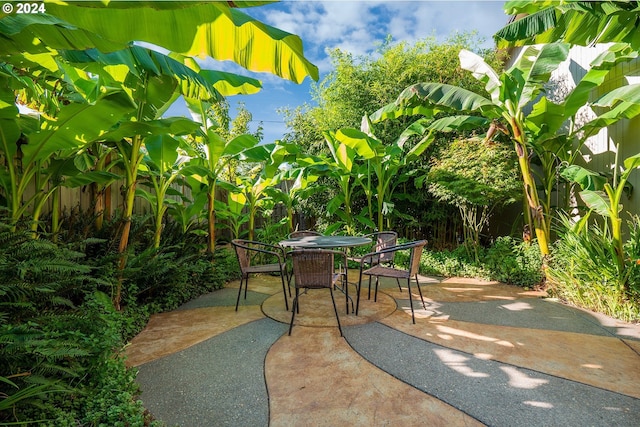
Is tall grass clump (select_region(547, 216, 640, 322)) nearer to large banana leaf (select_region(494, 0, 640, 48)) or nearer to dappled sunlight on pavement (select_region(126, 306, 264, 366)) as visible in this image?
large banana leaf (select_region(494, 0, 640, 48))

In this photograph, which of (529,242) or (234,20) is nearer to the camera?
(234,20)

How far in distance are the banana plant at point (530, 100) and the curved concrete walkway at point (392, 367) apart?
2007 mm

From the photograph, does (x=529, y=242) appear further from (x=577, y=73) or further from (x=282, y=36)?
(x=282, y=36)

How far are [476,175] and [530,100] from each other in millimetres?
1285

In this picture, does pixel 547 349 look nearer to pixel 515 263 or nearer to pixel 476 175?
pixel 515 263

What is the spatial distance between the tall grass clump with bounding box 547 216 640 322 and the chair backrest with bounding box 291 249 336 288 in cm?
289

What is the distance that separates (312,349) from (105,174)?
2.52m

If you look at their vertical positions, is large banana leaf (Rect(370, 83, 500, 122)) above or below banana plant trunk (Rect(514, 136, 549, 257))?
above

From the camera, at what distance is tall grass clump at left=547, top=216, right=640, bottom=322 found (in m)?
3.15

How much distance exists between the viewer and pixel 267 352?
2.46 m

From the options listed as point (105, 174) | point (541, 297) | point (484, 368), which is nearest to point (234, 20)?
point (105, 174)

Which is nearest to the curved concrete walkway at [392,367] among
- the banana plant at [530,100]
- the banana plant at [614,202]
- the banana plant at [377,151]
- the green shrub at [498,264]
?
the banana plant at [614,202]

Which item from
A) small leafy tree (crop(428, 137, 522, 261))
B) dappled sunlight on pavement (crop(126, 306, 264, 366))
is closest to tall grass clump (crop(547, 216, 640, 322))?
small leafy tree (crop(428, 137, 522, 261))

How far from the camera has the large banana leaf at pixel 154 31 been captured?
4.75ft
